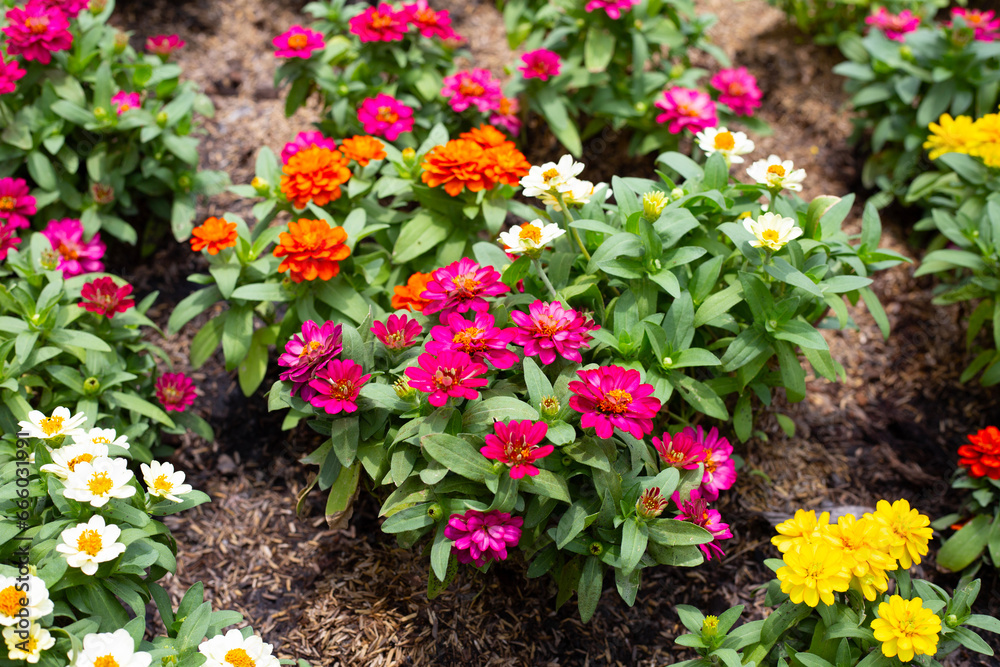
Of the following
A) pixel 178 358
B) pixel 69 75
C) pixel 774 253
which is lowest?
pixel 178 358

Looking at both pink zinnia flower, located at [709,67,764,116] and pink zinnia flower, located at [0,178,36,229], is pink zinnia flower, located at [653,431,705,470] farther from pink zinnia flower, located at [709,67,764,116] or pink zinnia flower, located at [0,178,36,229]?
pink zinnia flower, located at [0,178,36,229]

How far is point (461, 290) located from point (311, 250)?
2.11ft

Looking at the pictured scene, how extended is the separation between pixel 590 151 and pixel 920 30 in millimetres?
1914

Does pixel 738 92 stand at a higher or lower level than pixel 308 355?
higher

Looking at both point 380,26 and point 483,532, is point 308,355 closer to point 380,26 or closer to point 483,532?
point 483,532

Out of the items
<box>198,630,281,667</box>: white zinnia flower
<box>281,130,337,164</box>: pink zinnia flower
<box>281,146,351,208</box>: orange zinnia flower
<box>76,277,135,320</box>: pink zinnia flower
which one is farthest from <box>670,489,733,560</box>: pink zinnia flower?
<box>76,277,135,320</box>: pink zinnia flower

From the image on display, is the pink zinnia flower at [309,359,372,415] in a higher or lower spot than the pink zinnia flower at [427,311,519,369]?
lower

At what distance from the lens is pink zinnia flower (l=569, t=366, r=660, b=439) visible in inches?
81.7

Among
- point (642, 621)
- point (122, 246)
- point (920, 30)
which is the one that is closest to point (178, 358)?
point (122, 246)

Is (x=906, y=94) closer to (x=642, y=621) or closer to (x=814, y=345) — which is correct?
(x=814, y=345)

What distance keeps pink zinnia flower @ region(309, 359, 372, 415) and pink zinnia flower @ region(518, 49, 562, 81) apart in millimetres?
2034

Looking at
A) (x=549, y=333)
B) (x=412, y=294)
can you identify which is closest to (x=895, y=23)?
(x=549, y=333)

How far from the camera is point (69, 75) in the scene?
11.1ft

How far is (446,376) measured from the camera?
2152mm
